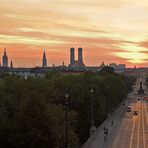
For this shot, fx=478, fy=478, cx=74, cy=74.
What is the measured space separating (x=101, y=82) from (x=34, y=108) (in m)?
61.8

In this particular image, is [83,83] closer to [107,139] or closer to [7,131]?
[107,139]

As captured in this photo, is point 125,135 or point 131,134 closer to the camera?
point 125,135

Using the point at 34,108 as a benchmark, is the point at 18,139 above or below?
below

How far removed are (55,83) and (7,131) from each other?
3666 centimetres

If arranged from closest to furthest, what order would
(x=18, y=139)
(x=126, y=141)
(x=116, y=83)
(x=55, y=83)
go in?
(x=18, y=139) < (x=126, y=141) < (x=55, y=83) < (x=116, y=83)

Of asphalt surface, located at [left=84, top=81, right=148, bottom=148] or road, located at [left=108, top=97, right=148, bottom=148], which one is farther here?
road, located at [left=108, top=97, right=148, bottom=148]

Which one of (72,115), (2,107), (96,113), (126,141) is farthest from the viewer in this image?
(96,113)

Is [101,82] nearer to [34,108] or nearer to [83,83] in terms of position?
[83,83]

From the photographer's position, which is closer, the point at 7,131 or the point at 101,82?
the point at 7,131

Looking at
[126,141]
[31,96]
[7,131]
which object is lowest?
[126,141]

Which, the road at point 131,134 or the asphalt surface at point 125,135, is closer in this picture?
the asphalt surface at point 125,135

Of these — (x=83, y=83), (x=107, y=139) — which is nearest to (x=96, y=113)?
(x=83, y=83)

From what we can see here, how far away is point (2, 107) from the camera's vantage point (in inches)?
1720

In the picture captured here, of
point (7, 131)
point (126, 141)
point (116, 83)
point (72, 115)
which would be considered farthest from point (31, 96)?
point (116, 83)
